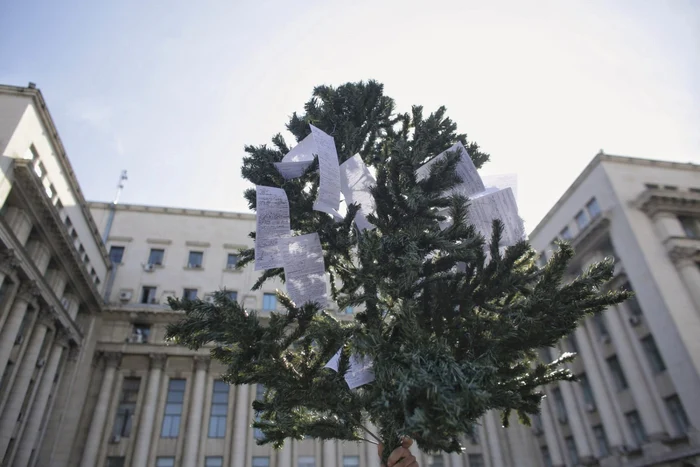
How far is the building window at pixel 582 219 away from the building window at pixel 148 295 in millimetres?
28116

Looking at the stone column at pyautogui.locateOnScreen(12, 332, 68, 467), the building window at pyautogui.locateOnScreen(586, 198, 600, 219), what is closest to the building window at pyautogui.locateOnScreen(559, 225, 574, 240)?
the building window at pyautogui.locateOnScreen(586, 198, 600, 219)

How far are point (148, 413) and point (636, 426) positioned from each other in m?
27.0

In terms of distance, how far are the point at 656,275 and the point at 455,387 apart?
2429cm

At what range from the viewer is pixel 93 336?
2814 cm

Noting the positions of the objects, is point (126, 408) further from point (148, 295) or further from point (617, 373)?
point (617, 373)

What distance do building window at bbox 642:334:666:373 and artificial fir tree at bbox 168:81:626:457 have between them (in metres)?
21.6

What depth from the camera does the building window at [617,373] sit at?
26.9 meters

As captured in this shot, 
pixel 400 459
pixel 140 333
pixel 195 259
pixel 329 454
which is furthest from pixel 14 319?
pixel 400 459

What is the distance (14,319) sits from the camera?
64.2ft

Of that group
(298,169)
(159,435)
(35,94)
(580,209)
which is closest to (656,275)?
(580,209)

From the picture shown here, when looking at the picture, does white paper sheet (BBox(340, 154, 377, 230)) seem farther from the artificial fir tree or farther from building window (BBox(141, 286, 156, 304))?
building window (BBox(141, 286, 156, 304))

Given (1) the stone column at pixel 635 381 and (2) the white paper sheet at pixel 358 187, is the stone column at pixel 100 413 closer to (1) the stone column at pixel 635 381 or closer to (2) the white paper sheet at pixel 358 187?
(2) the white paper sheet at pixel 358 187

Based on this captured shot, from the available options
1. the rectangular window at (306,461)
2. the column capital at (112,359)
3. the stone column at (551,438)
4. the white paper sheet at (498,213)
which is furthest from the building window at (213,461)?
the white paper sheet at (498,213)

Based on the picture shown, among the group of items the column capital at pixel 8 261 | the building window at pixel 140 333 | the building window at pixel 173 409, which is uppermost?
the building window at pixel 140 333
